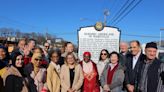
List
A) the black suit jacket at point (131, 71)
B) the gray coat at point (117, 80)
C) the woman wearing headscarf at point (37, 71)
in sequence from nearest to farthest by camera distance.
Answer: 1. the black suit jacket at point (131, 71)
2. the woman wearing headscarf at point (37, 71)
3. the gray coat at point (117, 80)

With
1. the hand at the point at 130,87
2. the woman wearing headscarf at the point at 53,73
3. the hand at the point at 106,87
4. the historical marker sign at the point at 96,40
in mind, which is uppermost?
the historical marker sign at the point at 96,40

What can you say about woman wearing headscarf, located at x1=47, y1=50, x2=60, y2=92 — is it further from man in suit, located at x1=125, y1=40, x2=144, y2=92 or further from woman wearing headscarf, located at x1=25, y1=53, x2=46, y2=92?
man in suit, located at x1=125, y1=40, x2=144, y2=92

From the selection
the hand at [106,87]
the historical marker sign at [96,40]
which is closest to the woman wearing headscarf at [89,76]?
the hand at [106,87]

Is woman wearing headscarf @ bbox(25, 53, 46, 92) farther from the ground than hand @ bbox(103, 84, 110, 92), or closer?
farther from the ground

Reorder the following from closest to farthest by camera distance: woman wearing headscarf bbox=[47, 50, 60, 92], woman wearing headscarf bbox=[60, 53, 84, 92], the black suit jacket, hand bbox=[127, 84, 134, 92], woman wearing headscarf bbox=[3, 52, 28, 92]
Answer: woman wearing headscarf bbox=[3, 52, 28, 92]
the black suit jacket
hand bbox=[127, 84, 134, 92]
woman wearing headscarf bbox=[47, 50, 60, 92]
woman wearing headscarf bbox=[60, 53, 84, 92]

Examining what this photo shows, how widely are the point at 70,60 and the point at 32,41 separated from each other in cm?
174

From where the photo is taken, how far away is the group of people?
6867 mm

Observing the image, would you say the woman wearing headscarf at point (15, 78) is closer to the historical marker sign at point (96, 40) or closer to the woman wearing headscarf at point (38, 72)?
the woman wearing headscarf at point (38, 72)

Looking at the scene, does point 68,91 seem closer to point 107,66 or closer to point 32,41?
point 107,66

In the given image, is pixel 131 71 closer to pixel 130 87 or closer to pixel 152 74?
pixel 130 87

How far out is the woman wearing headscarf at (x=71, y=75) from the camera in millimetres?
9000

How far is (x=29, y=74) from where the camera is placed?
26.1 feet

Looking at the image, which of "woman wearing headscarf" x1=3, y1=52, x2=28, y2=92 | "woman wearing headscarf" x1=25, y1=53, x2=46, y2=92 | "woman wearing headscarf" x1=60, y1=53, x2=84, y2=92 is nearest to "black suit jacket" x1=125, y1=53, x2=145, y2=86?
"woman wearing headscarf" x1=60, y1=53, x2=84, y2=92

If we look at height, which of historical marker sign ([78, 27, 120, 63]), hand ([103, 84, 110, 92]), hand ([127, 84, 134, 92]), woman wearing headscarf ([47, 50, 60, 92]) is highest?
historical marker sign ([78, 27, 120, 63])
